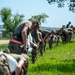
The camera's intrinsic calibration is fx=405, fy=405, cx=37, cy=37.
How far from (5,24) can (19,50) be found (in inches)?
3055

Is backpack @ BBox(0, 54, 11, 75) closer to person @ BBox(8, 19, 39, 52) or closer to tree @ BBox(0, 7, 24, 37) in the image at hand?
person @ BBox(8, 19, 39, 52)

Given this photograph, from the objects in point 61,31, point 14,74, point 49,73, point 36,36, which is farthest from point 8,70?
point 61,31

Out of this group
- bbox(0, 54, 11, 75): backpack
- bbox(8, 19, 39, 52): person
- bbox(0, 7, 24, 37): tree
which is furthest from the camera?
bbox(0, 7, 24, 37): tree

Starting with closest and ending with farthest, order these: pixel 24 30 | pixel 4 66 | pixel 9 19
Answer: pixel 4 66 < pixel 24 30 < pixel 9 19

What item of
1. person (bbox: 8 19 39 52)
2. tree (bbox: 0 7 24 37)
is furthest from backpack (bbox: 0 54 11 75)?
tree (bbox: 0 7 24 37)

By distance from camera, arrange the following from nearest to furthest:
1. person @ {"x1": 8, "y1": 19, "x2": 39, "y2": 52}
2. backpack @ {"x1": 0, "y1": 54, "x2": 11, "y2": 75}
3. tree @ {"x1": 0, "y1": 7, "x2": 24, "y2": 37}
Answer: backpack @ {"x1": 0, "y1": 54, "x2": 11, "y2": 75}
person @ {"x1": 8, "y1": 19, "x2": 39, "y2": 52}
tree @ {"x1": 0, "y1": 7, "x2": 24, "y2": 37}

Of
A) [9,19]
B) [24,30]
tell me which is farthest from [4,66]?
[9,19]

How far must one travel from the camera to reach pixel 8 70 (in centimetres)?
929

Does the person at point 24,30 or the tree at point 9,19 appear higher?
the person at point 24,30

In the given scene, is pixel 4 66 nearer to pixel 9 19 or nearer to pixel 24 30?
pixel 24 30

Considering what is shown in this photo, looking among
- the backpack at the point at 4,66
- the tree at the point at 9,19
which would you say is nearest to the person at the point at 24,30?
the backpack at the point at 4,66

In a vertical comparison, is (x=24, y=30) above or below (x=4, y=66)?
above

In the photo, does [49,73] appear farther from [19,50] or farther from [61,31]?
[61,31]

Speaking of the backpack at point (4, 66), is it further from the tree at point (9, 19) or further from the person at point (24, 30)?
the tree at point (9, 19)
